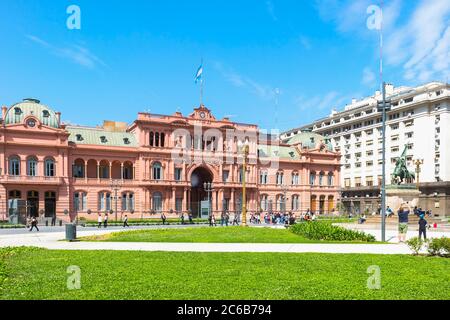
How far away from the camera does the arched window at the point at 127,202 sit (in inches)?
2536

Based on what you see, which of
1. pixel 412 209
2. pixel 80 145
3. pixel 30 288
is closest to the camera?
pixel 30 288

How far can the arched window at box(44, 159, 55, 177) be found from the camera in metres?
59.1

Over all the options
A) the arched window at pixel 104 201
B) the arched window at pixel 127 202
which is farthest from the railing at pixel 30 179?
the arched window at pixel 127 202

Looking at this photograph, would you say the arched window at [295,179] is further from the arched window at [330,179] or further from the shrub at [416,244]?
the shrub at [416,244]

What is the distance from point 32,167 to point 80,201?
866 centimetres

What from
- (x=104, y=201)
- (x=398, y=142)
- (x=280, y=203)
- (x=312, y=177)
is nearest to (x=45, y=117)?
(x=104, y=201)

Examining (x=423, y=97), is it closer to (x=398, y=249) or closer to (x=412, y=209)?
(x=412, y=209)

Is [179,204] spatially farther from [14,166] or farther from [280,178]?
[14,166]

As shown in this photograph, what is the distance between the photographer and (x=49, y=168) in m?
59.4

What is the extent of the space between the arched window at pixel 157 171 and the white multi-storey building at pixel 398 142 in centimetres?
4264

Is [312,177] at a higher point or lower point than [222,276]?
higher

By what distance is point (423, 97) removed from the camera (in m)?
86.7
